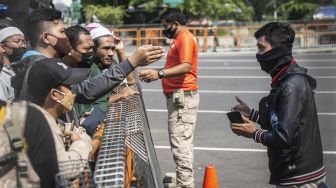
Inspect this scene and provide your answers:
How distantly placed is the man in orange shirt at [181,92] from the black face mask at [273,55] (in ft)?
8.01

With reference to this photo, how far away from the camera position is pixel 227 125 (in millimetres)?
10969

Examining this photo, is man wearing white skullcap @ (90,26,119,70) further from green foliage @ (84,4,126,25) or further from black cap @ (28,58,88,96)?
green foliage @ (84,4,126,25)

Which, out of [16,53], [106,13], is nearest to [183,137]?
[16,53]

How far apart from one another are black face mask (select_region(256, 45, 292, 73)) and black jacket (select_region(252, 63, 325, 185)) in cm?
10

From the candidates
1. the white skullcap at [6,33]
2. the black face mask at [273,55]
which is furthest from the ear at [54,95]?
the white skullcap at [6,33]

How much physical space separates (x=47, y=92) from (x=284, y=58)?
1.73 meters

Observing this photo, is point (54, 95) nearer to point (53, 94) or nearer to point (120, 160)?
point (53, 94)

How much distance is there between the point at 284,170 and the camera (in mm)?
4020

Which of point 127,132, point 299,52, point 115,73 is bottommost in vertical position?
point 299,52

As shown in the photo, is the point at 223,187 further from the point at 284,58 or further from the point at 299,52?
the point at 299,52

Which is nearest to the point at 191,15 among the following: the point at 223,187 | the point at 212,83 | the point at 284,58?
the point at 212,83

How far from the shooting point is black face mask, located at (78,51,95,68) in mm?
5031

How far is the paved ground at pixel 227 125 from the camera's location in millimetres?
7840

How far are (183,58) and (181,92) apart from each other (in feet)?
1.29
